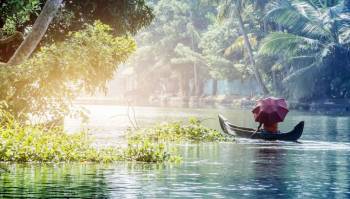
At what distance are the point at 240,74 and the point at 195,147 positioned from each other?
2307 inches

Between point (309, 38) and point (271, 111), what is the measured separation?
1622 inches

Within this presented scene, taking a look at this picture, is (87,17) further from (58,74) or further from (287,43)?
(287,43)

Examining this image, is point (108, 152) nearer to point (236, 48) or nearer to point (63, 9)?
point (63, 9)

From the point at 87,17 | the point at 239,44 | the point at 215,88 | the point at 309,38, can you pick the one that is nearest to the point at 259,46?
the point at 239,44

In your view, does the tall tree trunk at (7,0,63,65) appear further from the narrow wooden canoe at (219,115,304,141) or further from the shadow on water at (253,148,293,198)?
the narrow wooden canoe at (219,115,304,141)

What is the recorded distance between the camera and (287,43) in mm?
75000

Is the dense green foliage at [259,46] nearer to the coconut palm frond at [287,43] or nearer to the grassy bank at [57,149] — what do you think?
the coconut palm frond at [287,43]

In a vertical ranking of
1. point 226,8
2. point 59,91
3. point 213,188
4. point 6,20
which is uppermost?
point 226,8

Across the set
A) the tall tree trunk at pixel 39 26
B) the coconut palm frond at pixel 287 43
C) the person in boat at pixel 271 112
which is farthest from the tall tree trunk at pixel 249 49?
the tall tree trunk at pixel 39 26

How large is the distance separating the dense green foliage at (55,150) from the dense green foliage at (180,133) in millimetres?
10159

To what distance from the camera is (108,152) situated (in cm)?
2764

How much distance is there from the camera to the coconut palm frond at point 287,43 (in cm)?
7425

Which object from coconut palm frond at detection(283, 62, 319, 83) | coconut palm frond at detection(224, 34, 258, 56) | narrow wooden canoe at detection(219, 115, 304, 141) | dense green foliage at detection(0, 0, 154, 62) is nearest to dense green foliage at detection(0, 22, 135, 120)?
dense green foliage at detection(0, 0, 154, 62)

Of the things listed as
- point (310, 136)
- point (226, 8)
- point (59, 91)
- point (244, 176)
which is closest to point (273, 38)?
point (226, 8)
